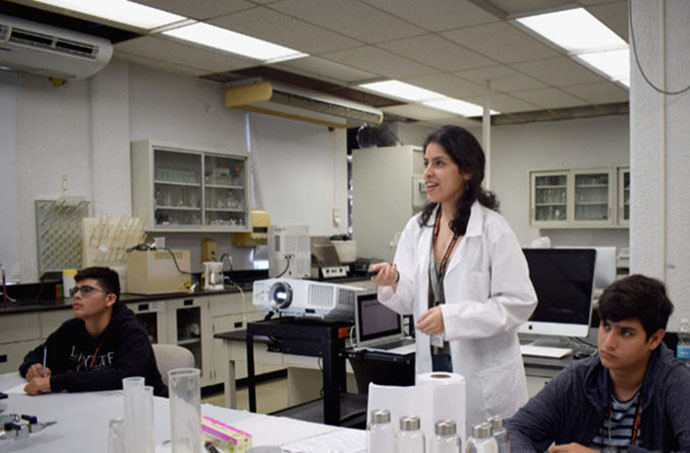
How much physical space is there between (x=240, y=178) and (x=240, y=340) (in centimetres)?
269

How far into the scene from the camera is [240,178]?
232 inches

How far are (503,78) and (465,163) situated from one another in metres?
4.13

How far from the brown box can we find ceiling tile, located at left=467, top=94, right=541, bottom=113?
361 centimetres

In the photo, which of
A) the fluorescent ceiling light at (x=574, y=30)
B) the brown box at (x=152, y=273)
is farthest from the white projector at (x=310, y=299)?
the fluorescent ceiling light at (x=574, y=30)

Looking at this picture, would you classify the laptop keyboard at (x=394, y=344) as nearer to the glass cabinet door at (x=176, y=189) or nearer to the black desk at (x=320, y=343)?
the black desk at (x=320, y=343)

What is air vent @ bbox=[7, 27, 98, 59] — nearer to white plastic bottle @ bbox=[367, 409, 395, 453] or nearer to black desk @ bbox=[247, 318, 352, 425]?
black desk @ bbox=[247, 318, 352, 425]

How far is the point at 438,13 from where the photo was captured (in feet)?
13.3

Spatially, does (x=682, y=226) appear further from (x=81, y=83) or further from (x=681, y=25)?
(x=81, y=83)

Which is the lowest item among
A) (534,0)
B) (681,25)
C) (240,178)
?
(240,178)

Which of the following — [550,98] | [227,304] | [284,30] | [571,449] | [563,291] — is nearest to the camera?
[571,449]

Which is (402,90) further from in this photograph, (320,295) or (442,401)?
(442,401)

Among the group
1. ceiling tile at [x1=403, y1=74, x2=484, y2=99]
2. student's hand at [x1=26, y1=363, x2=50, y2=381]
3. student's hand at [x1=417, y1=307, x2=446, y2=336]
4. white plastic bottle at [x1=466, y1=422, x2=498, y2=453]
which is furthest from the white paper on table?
ceiling tile at [x1=403, y1=74, x2=484, y2=99]

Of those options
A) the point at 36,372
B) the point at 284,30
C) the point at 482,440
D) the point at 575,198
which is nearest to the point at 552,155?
the point at 575,198

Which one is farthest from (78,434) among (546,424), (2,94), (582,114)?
(582,114)
